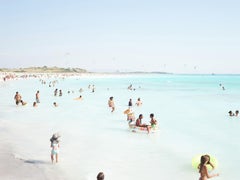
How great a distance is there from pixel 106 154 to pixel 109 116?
36.3ft

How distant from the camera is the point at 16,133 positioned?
1658 cm

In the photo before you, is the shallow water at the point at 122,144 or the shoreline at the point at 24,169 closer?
the shoreline at the point at 24,169

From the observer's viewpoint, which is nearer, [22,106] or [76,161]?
[76,161]

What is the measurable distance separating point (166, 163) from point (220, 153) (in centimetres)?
313

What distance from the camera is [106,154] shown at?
43.1 feet

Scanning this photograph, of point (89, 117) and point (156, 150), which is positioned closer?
point (156, 150)

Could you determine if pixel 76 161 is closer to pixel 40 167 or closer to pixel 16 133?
pixel 40 167

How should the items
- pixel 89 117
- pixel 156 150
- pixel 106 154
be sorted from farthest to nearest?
pixel 89 117, pixel 156 150, pixel 106 154

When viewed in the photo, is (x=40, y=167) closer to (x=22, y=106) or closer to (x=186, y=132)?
(x=186, y=132)

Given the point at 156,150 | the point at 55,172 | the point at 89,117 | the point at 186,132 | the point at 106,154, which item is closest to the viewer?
the point at 55,172

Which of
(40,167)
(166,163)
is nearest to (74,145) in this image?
(40,167)

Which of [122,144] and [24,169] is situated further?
[122,144]

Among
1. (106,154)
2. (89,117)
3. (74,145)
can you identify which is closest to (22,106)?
(89,117)

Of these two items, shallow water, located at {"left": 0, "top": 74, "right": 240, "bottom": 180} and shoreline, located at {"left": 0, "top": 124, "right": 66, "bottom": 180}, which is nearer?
shoreline, located at {"left": 0, "top": 124, "right": 66, "bottom": 180}
